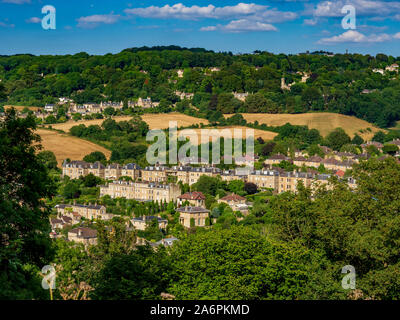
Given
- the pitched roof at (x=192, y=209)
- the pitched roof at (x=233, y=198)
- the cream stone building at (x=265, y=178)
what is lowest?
the pitched roof at (x=192, y=209)

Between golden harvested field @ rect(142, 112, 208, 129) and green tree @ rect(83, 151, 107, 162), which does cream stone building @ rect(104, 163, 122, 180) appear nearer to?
green tree @ rect(83, 151, 107, 162)

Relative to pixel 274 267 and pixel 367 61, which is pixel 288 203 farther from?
pixel 367 61

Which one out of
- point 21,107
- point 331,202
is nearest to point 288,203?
point 331,202

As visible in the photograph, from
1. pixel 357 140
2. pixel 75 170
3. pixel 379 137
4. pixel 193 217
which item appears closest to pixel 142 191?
pixel 193 217

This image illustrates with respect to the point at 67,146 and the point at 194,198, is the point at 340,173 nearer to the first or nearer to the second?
the point at 194,198

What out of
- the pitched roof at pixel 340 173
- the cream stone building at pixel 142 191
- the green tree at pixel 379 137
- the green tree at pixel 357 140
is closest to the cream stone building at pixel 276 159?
the pitched roof at pixel 340 173

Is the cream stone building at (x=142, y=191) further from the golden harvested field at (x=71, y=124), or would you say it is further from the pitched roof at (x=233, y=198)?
the golden harvested field at (x=71, y=124)
